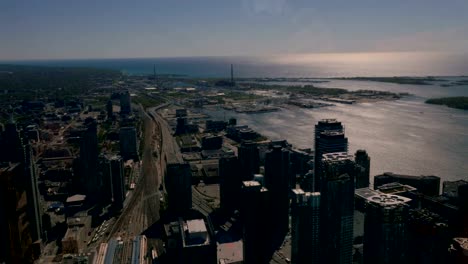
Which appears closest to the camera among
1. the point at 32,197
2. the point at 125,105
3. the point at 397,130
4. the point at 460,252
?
the point at 460,252

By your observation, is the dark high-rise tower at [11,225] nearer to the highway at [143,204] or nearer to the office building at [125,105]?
the highway at [143,204]

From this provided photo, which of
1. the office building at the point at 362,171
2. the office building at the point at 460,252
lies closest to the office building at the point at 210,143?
the office building at the point at 362,171

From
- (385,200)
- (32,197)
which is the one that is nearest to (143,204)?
(32,197)

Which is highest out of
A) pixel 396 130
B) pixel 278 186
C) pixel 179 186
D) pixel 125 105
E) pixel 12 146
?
pixel 12 146

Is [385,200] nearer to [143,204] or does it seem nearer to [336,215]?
[336,215]

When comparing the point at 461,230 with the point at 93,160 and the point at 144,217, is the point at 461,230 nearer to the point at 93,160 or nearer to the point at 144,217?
the point at 144,217
